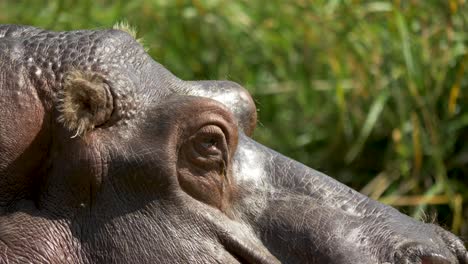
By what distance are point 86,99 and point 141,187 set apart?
206 millimetres

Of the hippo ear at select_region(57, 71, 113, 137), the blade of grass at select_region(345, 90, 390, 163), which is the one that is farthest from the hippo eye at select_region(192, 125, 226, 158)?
the blade of grass at select_region(345, 90, 390, 163)

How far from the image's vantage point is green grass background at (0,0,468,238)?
492cm

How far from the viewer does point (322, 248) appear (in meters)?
2.06

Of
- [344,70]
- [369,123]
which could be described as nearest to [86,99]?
[369,123]

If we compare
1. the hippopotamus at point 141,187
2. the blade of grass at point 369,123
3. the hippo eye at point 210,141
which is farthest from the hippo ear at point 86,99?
the blade of grass at point 369,123

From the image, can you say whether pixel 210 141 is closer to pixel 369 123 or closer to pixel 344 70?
pixel 369 123

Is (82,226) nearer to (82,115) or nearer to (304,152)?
(82,115)

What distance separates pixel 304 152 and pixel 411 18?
86cm

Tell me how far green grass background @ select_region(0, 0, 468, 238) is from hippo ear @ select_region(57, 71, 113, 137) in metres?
2.73

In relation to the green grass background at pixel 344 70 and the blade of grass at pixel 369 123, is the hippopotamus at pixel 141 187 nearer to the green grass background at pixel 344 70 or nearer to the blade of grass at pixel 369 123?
the green grass background at pixel 344 70

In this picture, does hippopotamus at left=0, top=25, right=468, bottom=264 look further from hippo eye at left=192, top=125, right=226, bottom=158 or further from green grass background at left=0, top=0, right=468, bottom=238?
green grass background at left=0, top=0, right=468, bottom=238

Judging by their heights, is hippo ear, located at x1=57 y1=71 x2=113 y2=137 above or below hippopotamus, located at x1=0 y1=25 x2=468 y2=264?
above

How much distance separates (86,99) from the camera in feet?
6.88

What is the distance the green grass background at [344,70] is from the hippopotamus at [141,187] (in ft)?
8.63
